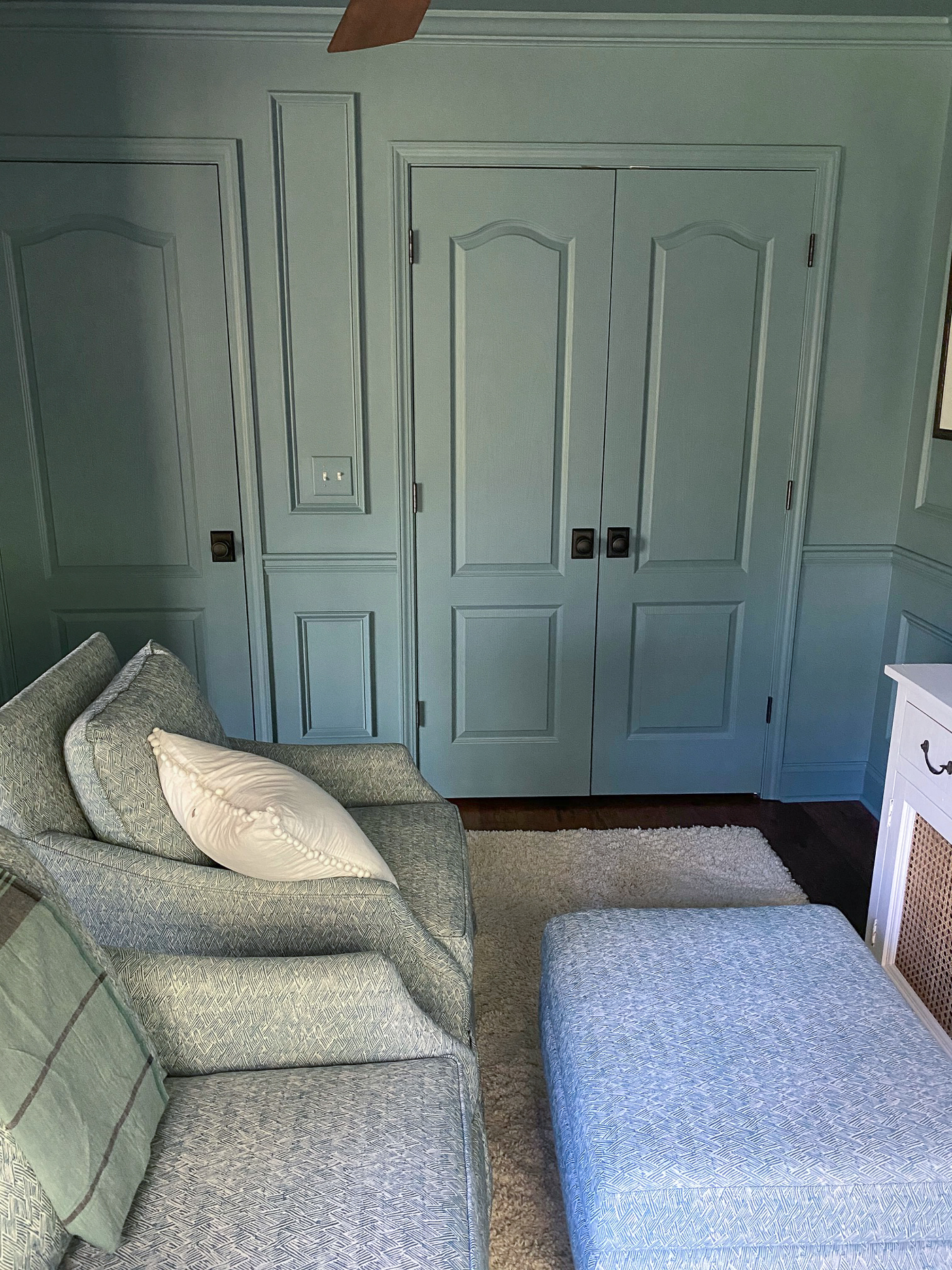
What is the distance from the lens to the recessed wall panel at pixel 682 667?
308 centimetres

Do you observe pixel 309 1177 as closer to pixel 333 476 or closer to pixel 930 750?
pixel 930 750

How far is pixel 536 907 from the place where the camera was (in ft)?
8.21

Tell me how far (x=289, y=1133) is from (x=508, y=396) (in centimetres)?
228

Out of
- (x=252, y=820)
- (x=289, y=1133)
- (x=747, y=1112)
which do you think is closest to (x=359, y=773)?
(x=252, y=820)

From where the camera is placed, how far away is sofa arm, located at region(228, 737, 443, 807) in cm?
207

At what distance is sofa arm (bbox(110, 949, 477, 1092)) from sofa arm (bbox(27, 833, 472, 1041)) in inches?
3.7

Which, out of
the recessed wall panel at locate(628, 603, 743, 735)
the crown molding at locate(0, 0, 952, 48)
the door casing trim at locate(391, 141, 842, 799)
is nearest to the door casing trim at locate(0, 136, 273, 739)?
the crown molding at locate(0, 0, 952, 48)

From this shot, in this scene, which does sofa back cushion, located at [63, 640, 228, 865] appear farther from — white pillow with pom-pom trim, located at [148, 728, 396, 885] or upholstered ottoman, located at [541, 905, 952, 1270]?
upholstered ottoman, located at [541, 905, 952, 1270]

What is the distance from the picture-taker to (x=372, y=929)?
1.42 meters

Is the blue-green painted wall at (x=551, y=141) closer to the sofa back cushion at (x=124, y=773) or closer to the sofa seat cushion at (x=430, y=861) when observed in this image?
the sofa seat cushion at (x=430, y=861)

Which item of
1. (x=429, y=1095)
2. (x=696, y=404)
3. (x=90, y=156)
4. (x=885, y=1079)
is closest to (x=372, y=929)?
(x=429, y=1095)

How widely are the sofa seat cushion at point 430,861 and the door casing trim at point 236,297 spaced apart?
3.74 feet

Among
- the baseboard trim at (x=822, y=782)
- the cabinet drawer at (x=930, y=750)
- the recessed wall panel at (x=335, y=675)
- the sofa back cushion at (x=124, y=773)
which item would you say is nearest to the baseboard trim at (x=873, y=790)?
the baseboard trim at (x=822, y=782)

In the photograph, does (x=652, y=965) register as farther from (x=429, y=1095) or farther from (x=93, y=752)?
(x=93, y=752)
